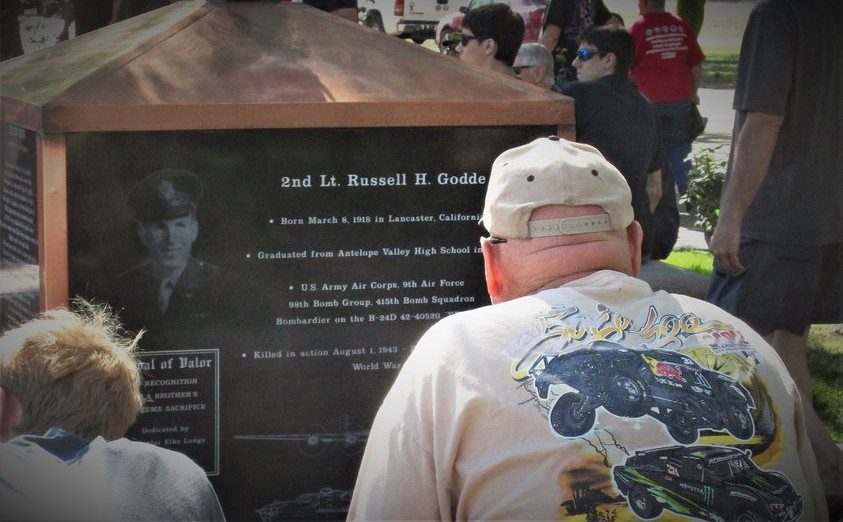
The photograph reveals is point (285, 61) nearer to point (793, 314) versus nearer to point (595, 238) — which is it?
point (595, 238)

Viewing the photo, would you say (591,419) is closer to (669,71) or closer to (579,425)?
(579,425)

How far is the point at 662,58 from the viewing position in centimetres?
813

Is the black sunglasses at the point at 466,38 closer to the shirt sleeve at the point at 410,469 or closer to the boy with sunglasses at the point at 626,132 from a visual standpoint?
the boy with sunglasses at the point at 626,132

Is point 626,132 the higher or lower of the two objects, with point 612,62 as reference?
lower

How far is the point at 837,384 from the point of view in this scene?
5504mm

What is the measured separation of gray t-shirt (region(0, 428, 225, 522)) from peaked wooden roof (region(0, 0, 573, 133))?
3.09ft

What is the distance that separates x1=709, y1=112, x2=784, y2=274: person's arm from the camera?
382 cm

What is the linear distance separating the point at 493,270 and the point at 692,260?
213 inches

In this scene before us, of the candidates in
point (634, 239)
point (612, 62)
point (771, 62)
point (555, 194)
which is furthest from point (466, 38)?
point (555, 194)

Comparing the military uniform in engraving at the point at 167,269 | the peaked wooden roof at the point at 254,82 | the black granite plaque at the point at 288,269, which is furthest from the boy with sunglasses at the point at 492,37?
the military uniform in engraving at the point at 167,269

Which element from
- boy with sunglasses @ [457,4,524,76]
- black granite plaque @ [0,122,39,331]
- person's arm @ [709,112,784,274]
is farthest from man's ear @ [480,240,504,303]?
boy with sunglasses @ [457,4,524,76]

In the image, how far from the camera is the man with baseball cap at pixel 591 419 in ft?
6.43

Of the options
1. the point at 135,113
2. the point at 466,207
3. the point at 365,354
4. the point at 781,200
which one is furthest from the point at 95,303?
the point at 781,200

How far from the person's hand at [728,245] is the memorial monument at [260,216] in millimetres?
994
